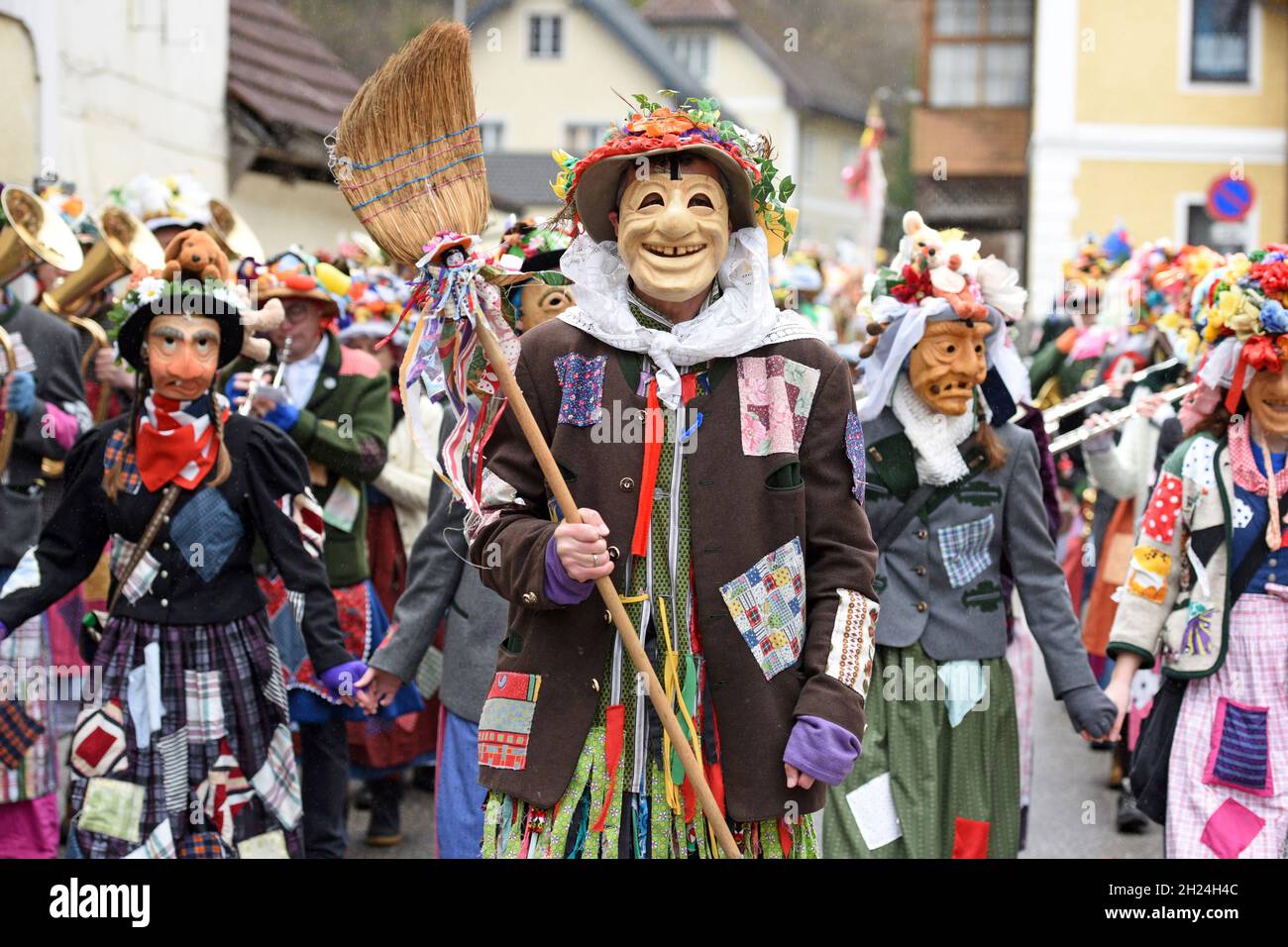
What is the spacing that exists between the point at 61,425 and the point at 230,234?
1.88 metres

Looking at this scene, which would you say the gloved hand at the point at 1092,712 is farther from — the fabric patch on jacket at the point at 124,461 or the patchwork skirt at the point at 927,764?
the fabric patch on jacket at the point at 124,461

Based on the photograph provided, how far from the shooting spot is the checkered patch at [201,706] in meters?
5.09

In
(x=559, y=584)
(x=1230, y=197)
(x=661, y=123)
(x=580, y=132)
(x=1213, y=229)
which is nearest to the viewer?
(x=559, y=584)

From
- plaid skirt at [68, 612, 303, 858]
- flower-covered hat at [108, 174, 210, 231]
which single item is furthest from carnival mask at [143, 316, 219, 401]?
flower-covered hat at [108, 174, 210, 231]

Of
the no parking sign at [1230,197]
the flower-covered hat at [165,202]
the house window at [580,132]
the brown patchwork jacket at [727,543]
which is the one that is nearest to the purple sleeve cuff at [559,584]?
the brown patchwork jacket at [727,543]

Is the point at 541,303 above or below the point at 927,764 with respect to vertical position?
above

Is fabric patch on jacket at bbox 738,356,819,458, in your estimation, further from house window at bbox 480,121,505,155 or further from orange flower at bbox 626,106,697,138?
house window at bbox 480,121,505,155

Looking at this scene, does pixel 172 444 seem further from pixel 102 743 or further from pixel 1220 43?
pixel 1220 43

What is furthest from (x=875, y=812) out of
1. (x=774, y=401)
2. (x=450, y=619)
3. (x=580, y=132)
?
(x=580, y=132)

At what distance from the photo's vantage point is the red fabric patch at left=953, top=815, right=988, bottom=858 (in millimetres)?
5199

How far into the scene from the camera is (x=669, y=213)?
12.0 feet

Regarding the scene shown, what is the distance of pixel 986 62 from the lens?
128 ft

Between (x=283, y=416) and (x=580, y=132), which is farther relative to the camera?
(x=580, y=132)

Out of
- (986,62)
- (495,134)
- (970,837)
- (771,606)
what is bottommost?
(970,837)
